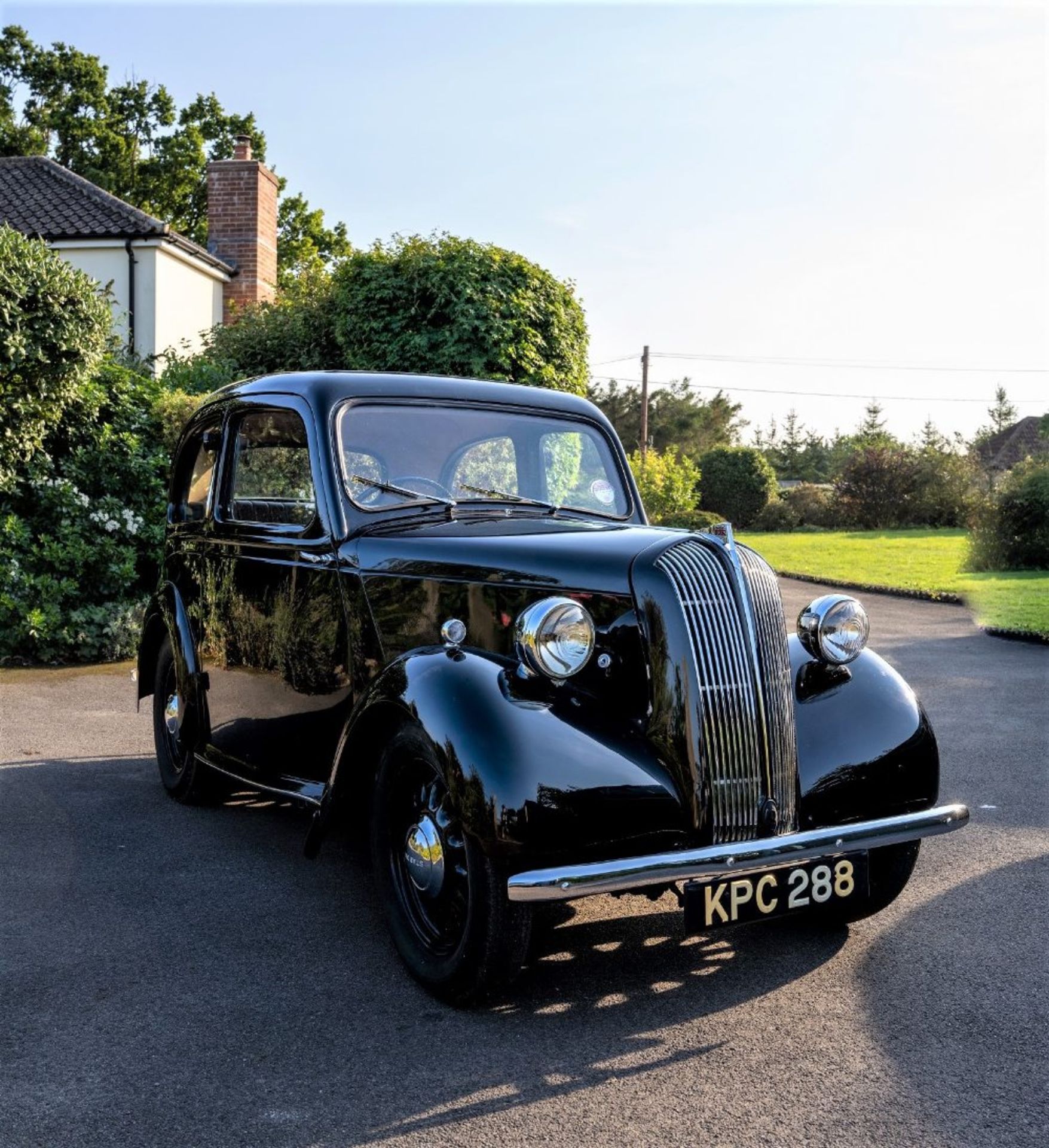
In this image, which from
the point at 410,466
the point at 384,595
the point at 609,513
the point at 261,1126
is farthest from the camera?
the point at 609,513

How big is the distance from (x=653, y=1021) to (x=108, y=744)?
4558 mm

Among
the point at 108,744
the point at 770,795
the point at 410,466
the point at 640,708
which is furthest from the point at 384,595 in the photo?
the point at 108,744

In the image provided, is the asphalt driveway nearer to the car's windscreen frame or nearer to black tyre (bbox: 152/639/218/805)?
black tyre (bbox: 152/639/218/805)

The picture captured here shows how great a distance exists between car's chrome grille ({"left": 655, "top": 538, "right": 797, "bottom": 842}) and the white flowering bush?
295 inches

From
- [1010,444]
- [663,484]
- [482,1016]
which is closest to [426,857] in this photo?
[482,1016]

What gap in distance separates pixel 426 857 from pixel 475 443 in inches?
69.5

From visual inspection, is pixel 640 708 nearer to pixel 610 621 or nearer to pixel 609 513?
pixel 610 621

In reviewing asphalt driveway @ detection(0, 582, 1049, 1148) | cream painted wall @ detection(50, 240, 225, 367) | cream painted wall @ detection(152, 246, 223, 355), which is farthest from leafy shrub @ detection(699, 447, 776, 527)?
asphalt driveway @ detection(0, 582, 1049, 1148)

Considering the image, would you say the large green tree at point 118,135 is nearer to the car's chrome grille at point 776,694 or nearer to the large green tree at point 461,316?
the large green tree at point 461,316

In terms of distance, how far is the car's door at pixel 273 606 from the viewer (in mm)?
4266

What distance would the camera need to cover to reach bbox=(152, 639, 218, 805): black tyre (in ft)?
17.4

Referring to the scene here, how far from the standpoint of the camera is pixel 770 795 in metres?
3.41

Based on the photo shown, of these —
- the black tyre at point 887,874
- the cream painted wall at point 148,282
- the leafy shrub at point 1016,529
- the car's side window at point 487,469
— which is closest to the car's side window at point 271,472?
the car's side window at point 487,469

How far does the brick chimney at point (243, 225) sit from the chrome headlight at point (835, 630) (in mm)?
18651
